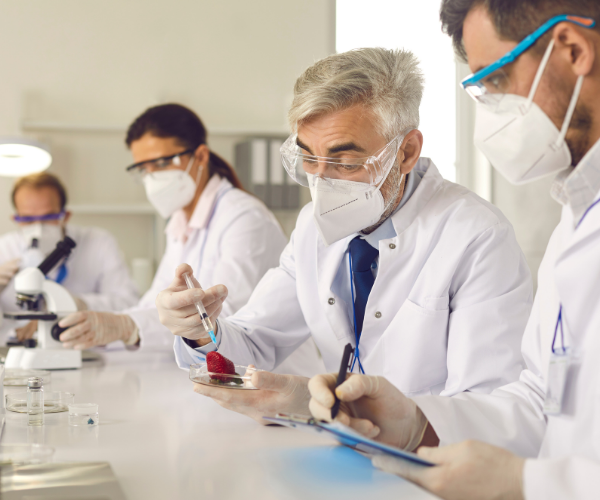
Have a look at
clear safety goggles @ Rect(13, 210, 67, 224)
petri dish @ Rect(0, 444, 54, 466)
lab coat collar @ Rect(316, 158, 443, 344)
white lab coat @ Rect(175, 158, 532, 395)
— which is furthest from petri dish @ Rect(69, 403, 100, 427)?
clear safety goggles @ Rect(13, 210, 67, 224)

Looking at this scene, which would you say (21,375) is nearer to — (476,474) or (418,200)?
(418,200)

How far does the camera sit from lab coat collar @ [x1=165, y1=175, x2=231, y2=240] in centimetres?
247

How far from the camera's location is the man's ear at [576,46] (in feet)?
2.93

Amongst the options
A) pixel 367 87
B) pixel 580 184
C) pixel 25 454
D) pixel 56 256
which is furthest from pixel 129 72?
pixel 580 184

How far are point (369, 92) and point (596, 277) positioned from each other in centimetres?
72

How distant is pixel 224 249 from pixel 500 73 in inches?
57.2

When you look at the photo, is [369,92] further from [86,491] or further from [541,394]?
[86,491]

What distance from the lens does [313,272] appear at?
1.65 metres

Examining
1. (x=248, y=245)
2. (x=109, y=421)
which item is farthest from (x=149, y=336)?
(x=109, y=421)

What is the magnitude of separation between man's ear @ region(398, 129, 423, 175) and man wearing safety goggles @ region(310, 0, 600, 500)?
41cm

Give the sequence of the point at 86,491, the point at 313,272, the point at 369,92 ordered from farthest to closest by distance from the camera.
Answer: the point at 313,272, the point at 369,92, the point at 86,491

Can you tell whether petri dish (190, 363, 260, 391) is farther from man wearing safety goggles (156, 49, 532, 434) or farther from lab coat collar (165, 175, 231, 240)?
lab coat collar (165, 175, 231, 240)

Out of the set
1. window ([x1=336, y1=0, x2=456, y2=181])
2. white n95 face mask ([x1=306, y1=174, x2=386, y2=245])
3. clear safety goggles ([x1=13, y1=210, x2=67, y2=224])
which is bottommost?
clear safety goggles ([x1=13, y1=210, x2=67, y2=224])

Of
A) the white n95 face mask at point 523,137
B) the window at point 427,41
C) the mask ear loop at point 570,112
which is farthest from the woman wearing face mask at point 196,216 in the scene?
the window at point 427,41
